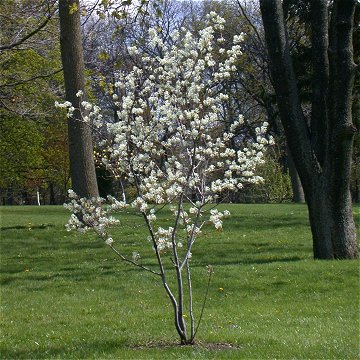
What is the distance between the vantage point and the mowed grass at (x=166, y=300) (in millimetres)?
6395

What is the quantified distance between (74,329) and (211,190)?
2468 mm

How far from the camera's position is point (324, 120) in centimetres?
1119

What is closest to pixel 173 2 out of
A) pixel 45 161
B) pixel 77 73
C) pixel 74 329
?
pixel 45 161

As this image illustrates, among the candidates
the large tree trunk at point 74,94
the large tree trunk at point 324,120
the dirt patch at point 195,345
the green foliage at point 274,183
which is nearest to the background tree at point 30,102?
the large tree trunk at point 74,94

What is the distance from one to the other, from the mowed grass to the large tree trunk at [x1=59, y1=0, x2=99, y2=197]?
1.27 meters

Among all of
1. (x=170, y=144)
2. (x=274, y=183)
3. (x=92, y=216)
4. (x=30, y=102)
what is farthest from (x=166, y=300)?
(x=274, y=183)

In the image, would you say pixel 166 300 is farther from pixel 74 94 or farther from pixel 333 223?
pixel 74 94

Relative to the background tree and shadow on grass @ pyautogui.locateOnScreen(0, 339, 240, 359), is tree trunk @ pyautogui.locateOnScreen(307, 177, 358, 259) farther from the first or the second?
the background tree

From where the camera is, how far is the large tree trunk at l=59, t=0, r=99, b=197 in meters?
14.4

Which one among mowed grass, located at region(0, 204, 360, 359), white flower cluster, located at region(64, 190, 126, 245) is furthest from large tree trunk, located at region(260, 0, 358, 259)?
white flower cluster, located at region(64, 190, 126, 245)

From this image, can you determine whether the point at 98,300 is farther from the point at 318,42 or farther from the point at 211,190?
the point at 318,42

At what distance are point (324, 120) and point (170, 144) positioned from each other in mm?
5438

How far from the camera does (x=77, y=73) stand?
14.4 m

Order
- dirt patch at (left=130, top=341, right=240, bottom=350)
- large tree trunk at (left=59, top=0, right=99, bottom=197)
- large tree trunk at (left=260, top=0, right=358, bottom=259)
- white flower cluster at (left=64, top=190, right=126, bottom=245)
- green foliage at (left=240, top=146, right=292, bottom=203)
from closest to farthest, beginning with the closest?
white flower cluster at (left=64, top=190, right=126, bottom=245), dirt patch at (left=130, top=341, right=240, bottom=350), large tree trunk at (left=260, top=0, right=358, bottom=259), large tree trunk at (left=59, top=0, right=99, bottom=197), green foliage at (left=240, top=146, right=292, bottom=203)
